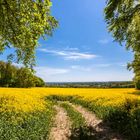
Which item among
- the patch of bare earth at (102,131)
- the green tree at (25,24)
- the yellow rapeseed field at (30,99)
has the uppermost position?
the green tree at (25,24)

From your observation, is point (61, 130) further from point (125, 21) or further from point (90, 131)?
point (125, 21)

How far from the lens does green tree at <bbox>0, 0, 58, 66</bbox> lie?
16.3 m

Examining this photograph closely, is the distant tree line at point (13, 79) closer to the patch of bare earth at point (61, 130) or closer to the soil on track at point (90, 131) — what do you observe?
the patch of bare earth at point (61, 130)

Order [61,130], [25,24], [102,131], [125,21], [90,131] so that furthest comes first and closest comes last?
[125,21] → [61,130] → [102,131] → [90,131] → [25,24]

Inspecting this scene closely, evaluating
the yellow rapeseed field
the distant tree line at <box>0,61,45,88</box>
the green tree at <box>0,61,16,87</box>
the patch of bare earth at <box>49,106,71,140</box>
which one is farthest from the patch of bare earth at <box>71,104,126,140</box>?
the green tree at <box>0,61,16,87</box>

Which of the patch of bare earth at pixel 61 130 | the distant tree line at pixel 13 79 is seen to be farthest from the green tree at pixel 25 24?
the distant tree line at pixel 13 79

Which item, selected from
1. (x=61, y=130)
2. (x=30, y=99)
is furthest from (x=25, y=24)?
(x=30, y=99)

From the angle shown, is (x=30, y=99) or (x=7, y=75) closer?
(x=30, y=99)

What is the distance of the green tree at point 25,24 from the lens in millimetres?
16266

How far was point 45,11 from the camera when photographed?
1706 centimetres

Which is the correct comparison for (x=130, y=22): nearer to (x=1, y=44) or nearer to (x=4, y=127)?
(x=1, y=44)

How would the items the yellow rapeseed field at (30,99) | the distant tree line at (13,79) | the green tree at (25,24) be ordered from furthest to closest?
the distant tree line at (13,79) → the yellow rapeseed field at (30,99) → the green tree at (25,24)

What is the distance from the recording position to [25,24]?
57.2ft

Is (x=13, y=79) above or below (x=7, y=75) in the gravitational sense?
below
